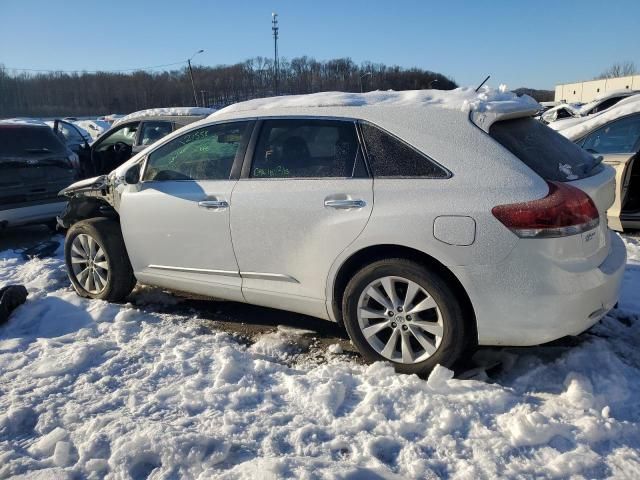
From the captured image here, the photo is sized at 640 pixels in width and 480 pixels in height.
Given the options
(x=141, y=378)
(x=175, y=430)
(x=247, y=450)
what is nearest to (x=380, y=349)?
(x=247, y=450)

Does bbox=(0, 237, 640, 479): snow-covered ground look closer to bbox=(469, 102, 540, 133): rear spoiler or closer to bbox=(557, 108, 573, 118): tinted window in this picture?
bbox=(469, 102, 540, 133): rear spoiler

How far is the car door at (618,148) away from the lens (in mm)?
5926

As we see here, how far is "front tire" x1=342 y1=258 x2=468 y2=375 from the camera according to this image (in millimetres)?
3070

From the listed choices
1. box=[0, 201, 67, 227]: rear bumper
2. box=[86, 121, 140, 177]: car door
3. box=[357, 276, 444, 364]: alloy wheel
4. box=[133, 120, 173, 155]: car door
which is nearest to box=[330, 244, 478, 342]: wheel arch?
box=[357, 276, 444, 364]: alloy wheel

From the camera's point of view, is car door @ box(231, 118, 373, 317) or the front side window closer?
car door @ box(231, 118, 373, 317)

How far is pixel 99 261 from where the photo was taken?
4.73m

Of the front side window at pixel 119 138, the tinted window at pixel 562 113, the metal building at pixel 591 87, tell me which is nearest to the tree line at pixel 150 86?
the metal building at pixel 591 87

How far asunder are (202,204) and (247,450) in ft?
6.26

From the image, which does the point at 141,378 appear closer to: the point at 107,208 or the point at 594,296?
the point at 107,208

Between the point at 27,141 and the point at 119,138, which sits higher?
the point at 27,141

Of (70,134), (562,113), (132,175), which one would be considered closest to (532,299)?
(132,175)

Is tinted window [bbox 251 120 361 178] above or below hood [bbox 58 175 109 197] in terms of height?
above

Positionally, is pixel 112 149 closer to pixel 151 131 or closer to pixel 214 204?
pixel 151 131

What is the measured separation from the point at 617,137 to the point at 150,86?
328 ft
